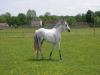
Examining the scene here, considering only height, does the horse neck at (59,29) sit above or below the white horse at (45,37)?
above

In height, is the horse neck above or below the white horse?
above

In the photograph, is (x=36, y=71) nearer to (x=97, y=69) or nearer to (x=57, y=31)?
(x=97, y=69)

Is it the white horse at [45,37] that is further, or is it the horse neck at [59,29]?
the horse neck at [59,29]

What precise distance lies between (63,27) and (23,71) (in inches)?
199

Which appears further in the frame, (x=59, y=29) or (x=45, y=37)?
(x=59, y=29)

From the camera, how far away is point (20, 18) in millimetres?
119812

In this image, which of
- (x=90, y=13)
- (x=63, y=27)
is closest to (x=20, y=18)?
(x=90, y=13)

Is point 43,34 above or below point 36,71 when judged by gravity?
above

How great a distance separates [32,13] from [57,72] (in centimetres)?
14719

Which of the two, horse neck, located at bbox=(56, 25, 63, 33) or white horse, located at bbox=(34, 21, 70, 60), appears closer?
white horse, located at bbox=(34, 21, 70, 60)

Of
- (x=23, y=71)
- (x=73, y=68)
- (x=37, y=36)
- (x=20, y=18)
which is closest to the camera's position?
(x=23, y=71)

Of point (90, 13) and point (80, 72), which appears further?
point (90, 13)

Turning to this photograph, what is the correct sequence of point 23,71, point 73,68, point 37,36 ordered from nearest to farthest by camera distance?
point 23,71 < point 73,68 < point 37,36

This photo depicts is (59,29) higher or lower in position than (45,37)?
higher
